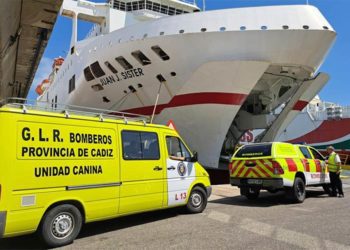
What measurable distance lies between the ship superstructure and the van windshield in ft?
13.2

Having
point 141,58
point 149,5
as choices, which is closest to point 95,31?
point 149,5

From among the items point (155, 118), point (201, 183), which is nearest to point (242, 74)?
point (155, 118)

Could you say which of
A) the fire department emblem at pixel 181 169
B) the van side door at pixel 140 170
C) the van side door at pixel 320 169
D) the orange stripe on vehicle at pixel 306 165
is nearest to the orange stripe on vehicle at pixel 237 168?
the orange stripe on vehicle at pixel 306 165

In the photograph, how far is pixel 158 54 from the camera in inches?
552

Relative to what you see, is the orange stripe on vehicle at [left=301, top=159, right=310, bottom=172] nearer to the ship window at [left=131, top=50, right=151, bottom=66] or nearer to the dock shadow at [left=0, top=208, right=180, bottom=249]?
the dock shadow at [left=0, top=208, right=180, bottom=249]

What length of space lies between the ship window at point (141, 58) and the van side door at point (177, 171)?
7443 millimetres

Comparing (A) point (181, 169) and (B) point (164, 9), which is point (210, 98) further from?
(B) point (164, 9)

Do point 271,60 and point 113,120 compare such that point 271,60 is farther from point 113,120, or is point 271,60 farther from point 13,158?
point 13,158

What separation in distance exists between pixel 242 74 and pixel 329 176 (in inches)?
192

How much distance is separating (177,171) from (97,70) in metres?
10.2

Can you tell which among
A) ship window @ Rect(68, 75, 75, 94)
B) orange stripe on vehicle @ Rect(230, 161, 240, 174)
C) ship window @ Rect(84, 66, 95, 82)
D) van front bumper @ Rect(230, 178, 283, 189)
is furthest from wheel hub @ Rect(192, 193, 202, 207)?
ship window @ Rect(68, 75, 75, 94)

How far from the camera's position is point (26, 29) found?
1223cm

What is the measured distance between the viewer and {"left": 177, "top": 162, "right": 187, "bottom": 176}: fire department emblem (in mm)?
7554

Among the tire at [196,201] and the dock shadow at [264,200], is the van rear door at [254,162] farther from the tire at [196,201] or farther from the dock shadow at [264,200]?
the tire at [196,201]
